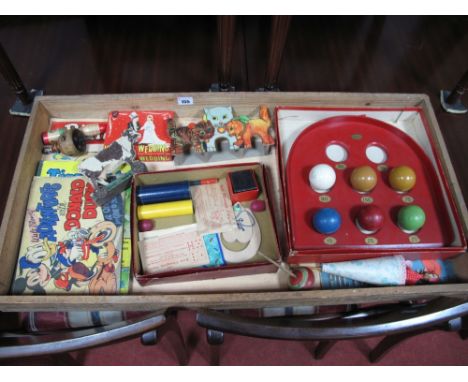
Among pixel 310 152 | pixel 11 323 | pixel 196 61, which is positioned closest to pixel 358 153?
pixel 310 152

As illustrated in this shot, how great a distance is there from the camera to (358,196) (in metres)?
0.75

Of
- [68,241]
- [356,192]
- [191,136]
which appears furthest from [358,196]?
[68,241]

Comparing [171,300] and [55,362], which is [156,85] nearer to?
[171,300]

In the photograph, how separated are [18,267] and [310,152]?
0.68 m

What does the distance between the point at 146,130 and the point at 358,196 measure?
0.52 meters

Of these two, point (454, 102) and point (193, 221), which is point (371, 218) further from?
point (454, 102)

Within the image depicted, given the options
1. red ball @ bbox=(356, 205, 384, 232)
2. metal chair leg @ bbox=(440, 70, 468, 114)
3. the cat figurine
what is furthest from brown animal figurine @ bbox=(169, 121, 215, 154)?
metal chair leg @ bbox=(440, 70, 468, 114)

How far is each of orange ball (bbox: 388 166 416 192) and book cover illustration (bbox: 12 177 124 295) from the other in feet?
1.99

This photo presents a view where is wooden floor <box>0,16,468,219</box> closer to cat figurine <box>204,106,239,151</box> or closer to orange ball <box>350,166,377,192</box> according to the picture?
cat figurine <box>204,106,239,151</box>

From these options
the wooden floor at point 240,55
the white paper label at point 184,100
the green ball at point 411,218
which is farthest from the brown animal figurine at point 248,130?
the green ball at point 411,218

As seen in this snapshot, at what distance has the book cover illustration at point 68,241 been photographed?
688mm

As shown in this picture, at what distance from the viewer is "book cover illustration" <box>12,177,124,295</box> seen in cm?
69

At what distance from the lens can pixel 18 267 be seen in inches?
27.5

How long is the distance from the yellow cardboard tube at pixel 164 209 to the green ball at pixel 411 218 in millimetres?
448
